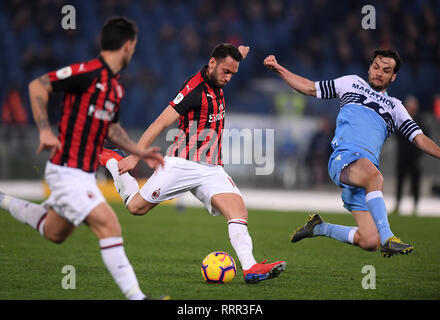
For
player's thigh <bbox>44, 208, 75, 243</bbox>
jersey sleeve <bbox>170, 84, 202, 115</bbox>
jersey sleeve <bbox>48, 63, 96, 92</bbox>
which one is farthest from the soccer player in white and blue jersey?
player's thigh <bbox>44, 208, 75, 243</bbox>

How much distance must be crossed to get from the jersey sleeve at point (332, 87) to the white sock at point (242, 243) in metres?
1.56

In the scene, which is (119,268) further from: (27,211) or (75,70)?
(75,70)

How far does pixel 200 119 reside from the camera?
647cm

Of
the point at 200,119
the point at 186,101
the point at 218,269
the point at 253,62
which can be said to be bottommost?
the point at 218,269

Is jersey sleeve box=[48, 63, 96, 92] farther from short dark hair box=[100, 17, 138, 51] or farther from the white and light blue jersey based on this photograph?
the white and light blue jersey

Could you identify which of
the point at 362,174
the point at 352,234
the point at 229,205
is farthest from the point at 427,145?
the point at 229,205

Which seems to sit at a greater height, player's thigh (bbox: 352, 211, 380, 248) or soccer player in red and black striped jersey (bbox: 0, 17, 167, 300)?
soccer player in red and black striped jersey (bbox: 0, 17, 167, 300)

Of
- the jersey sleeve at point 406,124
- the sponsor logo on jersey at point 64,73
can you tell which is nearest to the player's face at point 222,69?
the jersey sleeve at point 406,124

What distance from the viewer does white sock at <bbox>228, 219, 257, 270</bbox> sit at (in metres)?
6.05

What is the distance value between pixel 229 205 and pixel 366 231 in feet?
4.67

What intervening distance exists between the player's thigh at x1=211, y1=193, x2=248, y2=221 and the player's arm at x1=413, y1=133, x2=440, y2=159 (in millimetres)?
1830

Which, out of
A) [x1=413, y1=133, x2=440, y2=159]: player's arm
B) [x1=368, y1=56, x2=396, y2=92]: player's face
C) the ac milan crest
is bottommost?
the ac milan crest
